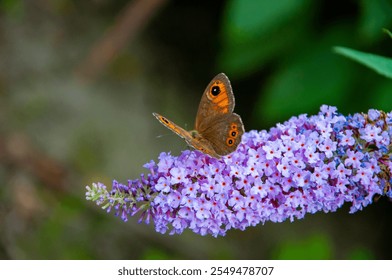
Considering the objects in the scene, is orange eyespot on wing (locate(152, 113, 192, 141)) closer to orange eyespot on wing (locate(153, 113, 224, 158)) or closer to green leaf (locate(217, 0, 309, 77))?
orange eyespot on wing (locate(153, 113, 224, 158))

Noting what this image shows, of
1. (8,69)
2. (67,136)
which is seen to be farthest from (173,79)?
(8,69)

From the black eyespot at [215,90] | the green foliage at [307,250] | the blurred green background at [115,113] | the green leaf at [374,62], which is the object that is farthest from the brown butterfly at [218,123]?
the green foliage at [307,250]

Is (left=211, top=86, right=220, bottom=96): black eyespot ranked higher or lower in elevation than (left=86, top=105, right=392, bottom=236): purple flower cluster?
higher

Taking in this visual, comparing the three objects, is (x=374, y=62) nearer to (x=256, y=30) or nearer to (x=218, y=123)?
(x=218, y=123)

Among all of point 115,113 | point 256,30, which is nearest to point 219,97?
point 256,30

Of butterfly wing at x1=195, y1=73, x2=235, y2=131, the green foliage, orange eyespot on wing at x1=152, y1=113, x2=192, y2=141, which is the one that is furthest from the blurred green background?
orange eyespot on wing at x1=152, y1=113, x2=192, y2=141

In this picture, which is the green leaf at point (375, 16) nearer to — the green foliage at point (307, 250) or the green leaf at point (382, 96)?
the green leaf at point (382, 96)
